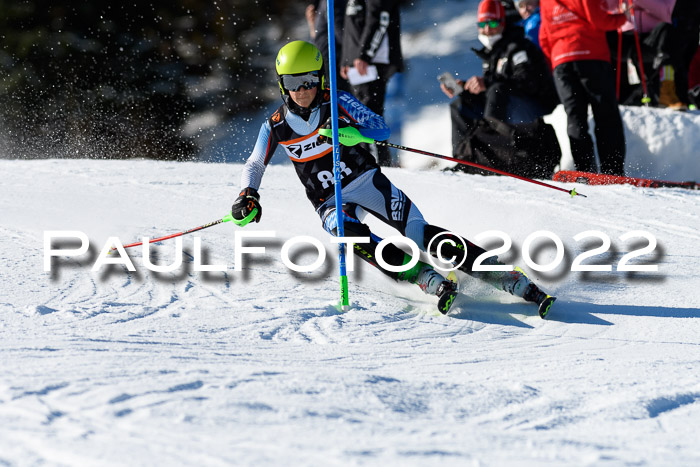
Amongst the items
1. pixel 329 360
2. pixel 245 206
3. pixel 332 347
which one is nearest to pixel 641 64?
pixel 245 206

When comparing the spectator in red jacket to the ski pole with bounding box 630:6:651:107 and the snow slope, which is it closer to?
the snow slope

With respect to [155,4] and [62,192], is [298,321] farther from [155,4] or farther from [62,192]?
[155,4]

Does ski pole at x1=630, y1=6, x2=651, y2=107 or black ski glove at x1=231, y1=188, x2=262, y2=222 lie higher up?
ski pole at x1=630, y1=6, x2=651, y2=107

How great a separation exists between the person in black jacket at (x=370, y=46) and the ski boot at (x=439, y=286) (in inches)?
148

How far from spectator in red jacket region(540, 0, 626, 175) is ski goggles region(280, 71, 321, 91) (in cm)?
349

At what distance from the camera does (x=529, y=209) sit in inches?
257

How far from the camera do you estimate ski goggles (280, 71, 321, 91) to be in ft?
14.6

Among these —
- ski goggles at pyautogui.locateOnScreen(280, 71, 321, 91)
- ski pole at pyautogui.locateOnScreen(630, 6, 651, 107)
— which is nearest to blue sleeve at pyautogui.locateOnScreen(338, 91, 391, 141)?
ski goggles at pyautogui.locateOnScreen(280, 71, 321, 91)

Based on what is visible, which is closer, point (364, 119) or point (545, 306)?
point (545, 306)

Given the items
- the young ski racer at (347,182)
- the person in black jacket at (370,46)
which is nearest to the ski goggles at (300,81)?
the young ski racer at (347,182)

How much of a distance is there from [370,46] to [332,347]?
4866 millimetres

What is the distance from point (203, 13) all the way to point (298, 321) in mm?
11281

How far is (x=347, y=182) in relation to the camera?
4.77m

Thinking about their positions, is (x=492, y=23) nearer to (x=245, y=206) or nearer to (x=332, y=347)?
(x=245, y=206)
